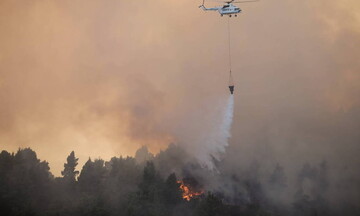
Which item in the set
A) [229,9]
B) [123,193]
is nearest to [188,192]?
[123,193]

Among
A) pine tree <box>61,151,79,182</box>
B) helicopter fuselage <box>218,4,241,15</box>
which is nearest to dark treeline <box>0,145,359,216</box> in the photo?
pine tree <box>61,151,79,182</box>

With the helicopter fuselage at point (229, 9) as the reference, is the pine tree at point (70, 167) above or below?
below

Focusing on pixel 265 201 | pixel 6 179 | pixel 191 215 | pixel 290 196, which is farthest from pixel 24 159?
pixel 290 196

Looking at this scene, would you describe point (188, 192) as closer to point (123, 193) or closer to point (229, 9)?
point (123, 193)

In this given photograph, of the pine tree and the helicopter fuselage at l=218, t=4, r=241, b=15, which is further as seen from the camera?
the pine tree

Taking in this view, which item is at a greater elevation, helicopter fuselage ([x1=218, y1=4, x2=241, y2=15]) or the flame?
helicopter fuselage ([x1=218, y1=4, x2=241, y2=15])

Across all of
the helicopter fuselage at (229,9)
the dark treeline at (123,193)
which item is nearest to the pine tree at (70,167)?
the dark treeline at (123,193)

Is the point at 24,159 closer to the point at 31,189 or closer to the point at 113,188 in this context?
the point at 31,189

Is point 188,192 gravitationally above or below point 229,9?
below

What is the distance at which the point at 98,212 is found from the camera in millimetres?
119062

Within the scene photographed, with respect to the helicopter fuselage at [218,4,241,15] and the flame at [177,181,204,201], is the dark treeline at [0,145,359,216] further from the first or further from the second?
the helicopter fuselage at [218,4,241,15]

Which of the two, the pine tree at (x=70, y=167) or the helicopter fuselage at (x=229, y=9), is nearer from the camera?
the helicopter fuselage at (x=229, y=9)

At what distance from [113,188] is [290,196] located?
8756 cm

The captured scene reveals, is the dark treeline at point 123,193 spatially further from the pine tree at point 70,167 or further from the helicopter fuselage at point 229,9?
the helicopter fuselage at point 229,9
